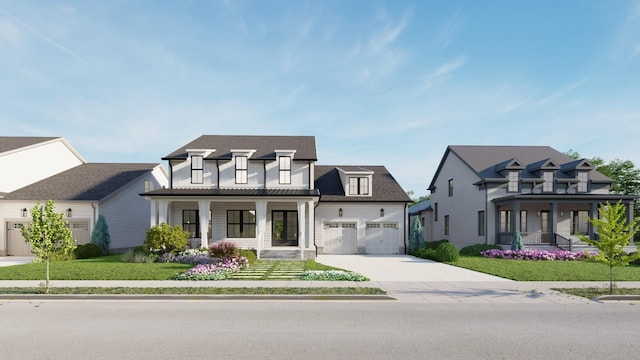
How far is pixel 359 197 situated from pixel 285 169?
22.1 feet

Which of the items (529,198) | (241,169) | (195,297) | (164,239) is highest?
(241,169)

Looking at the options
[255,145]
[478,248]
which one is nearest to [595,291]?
[478,248]

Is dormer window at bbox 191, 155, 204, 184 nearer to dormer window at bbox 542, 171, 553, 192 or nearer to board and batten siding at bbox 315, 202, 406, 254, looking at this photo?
board and batten siding at bbox 315, 202, 406, 254

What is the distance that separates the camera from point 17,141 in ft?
103

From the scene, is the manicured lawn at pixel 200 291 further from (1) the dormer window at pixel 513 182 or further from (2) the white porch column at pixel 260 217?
(1) the dormer window at pixel 513 182

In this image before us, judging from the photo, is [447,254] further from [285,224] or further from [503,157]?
[503,157]

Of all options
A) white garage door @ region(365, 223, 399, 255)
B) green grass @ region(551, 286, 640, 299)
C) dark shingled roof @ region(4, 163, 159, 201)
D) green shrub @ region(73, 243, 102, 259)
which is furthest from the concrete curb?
white garage door @ region(365, 223, 399, 255)

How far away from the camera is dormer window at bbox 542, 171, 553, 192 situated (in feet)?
96.7

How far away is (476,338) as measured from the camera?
767cm

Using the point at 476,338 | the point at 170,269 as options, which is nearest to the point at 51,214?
the point at 170,269

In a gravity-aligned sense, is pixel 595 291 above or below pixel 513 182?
below

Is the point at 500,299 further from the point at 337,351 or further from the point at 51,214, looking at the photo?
the point at 51,214

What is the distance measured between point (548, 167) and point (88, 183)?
1401 inches

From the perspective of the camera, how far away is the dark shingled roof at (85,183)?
27269mm
